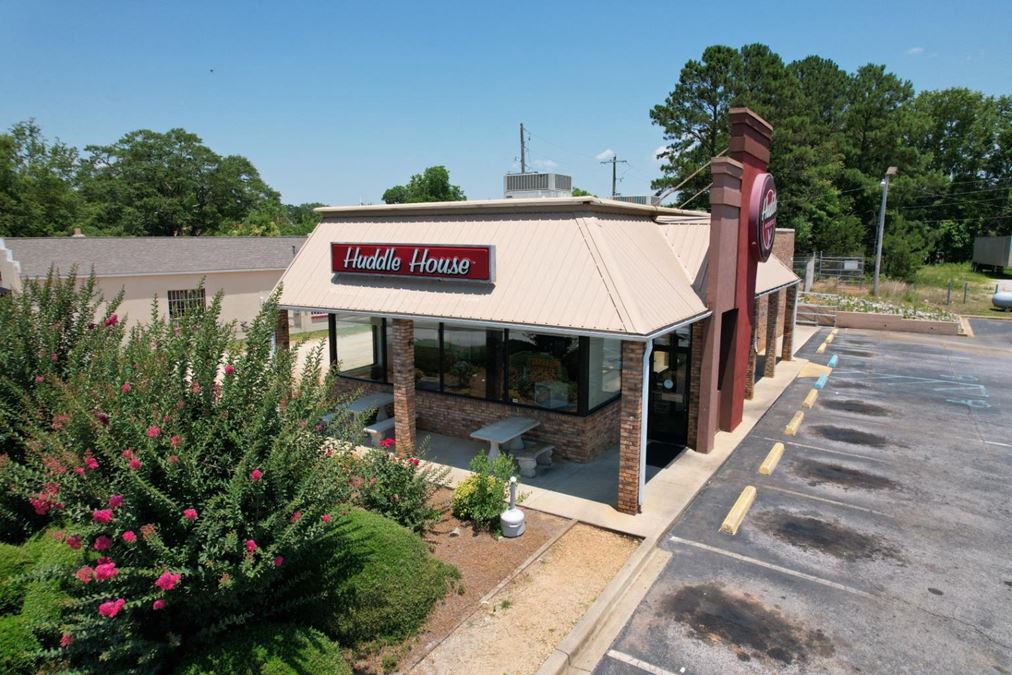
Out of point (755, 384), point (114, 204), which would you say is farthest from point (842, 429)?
point (114, 204)

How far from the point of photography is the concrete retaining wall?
30.0 meters

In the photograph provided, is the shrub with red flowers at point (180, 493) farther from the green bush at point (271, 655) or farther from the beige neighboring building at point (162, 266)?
the beige neighboring building at point (162, 266)

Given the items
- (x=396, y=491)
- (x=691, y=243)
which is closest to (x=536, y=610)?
(x=396, y=491)

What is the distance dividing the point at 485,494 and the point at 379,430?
4.72 metres

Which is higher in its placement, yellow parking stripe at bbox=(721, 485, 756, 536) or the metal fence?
the metal fence

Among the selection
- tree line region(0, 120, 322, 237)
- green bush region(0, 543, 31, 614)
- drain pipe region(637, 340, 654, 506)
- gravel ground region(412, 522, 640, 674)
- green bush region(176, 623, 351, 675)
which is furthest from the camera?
tree line region(0, 120, 322, 237)

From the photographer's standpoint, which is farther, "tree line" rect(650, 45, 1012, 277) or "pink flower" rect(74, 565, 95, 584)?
"tree line" rect(650, 45, 1012, 277)

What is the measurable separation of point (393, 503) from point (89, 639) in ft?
14.6

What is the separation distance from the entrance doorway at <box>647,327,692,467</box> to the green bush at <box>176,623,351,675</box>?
31.4 ft

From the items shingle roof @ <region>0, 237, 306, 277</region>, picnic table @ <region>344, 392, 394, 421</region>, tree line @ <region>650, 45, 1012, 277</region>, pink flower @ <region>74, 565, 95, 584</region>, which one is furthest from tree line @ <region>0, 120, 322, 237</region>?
pink flower @ <region>74, 565, 95, 584</region>

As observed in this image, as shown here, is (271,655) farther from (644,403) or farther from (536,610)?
(644,403)

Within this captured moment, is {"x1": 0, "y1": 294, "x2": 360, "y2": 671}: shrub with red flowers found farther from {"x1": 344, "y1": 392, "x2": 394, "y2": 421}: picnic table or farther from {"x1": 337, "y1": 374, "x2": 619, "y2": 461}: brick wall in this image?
{"x1": 344, "y1": 392, "x2": 394, "y2": 421}: picnic table

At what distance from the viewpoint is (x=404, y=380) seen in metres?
Answer: 13.2

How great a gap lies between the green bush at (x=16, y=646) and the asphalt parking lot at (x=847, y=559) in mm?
6009
